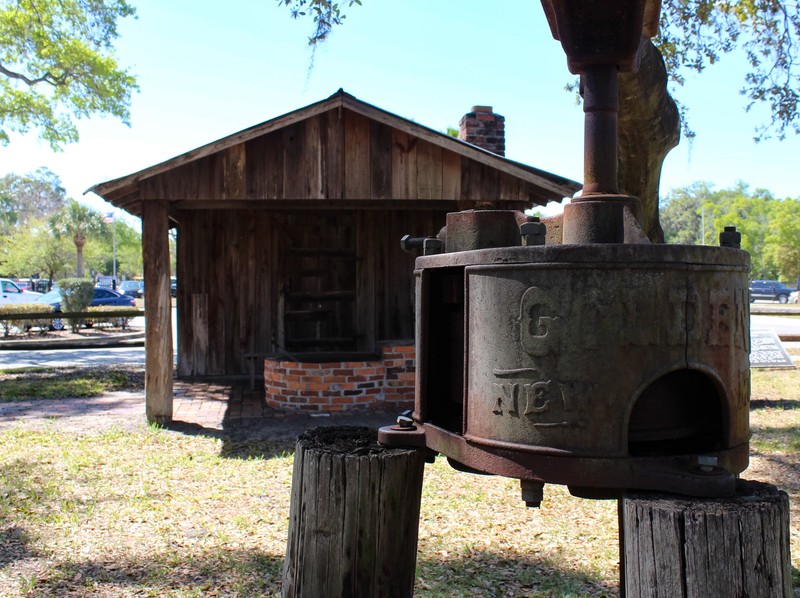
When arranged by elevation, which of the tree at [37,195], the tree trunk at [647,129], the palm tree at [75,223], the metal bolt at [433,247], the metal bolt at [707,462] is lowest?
the metal bolt at [707,462]

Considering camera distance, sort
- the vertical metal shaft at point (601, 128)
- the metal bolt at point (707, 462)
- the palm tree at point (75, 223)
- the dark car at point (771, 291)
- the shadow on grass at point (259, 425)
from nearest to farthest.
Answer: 1. the metal bolt at point (707, 462)
2. the vertical metal shaft at point (601, 128)
3. the shadow on grass at point (259, 425)
4. the dark car at point (771, 291)
5. the palm tree at point (75, 223)

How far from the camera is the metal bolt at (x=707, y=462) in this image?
79.3 inches

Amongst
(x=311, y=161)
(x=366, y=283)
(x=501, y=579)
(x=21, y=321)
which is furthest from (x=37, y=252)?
(x=501, y=579)

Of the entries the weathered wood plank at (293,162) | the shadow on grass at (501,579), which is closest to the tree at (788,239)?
the weathered wood plank at (293,162)

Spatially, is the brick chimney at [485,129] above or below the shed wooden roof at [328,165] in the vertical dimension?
above

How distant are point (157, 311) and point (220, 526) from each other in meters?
3.76

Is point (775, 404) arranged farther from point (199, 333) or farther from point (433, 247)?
point (433, 247)

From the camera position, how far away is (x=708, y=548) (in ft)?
6.13

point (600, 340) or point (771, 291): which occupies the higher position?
point (771, 291)

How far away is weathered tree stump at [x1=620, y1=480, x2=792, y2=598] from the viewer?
1863mm

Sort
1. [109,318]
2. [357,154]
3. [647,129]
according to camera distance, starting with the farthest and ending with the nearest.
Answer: [109,318] < [357,154] < [647,129]

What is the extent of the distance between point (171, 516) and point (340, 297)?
6343 mm

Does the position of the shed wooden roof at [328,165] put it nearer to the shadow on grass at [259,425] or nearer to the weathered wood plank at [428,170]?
the weathered wood plank at [428,170]

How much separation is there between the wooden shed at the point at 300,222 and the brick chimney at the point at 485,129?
1.20 metres
